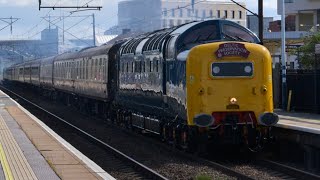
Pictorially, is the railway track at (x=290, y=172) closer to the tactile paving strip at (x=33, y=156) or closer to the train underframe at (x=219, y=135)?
the train underframe at (x=219, y=135)

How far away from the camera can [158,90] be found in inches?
702

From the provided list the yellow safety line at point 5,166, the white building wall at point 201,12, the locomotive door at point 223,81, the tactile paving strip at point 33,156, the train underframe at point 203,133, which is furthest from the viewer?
the white building wall at point 201,12

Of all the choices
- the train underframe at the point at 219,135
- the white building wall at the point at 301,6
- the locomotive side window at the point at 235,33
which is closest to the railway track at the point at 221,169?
the train underframe at the point at 219,135

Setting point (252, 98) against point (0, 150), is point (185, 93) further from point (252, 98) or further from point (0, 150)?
point (0, 150)

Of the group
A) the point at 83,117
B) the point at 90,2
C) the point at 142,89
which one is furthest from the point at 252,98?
the point at 90,2

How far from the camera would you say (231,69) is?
14.8m

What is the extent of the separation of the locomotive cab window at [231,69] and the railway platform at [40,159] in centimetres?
342

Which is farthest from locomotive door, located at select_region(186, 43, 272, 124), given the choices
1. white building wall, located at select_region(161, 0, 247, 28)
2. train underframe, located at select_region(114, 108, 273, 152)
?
white building wall, located at select_region(161, 0, 247, 28)

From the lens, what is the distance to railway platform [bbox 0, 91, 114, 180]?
1195 cm

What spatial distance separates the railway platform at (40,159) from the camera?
1195 centimetres

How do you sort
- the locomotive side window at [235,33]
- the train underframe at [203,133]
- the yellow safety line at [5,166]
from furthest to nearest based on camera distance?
the locomotive side window at [235,33] < the train underframe at [203,133] < the yellow safety line at [5,166]

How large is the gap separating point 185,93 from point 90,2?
75.2 feet

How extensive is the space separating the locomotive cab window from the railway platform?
3421 mm

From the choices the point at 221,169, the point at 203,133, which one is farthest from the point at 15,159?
the point at 221,169
